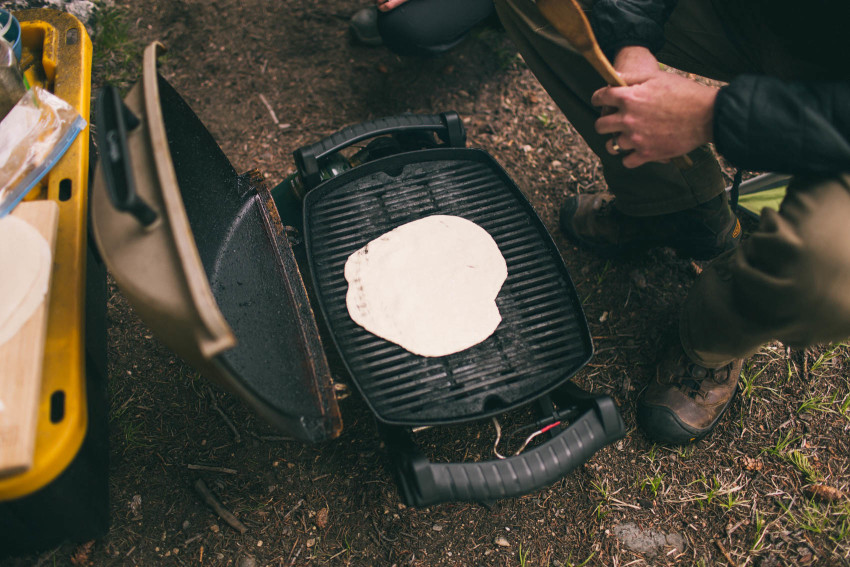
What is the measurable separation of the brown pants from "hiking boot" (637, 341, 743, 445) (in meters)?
0.05

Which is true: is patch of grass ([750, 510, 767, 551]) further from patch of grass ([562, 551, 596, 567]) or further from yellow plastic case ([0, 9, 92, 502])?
yellow plastic case ([0, 9, 92, 502])

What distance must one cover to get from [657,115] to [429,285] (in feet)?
1.97

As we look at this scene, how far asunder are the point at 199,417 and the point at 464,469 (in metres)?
0.79

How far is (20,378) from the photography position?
83 centimetres

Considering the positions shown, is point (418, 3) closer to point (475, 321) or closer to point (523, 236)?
point (523, 236)

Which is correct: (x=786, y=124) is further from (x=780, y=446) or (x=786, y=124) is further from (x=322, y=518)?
(x=322, y=518)

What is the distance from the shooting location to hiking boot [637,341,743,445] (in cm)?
135

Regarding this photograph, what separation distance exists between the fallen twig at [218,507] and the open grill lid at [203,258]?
49 centimetres

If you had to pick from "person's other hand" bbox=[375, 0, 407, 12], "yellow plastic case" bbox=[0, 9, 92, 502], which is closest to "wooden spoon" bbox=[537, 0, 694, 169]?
"person's other hand" bbox=[375, 0, 407, 12]

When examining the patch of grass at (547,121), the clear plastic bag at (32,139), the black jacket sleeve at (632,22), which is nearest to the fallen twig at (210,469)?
the clear plastic bag at (32,139)

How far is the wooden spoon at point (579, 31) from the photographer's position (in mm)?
1011

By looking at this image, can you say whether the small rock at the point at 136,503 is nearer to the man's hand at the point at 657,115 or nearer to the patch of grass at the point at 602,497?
the patch of grass at the point at 602,497

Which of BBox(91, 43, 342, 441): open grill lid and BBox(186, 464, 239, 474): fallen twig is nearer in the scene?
BBox(91, 43, 342, 441): open grill lid

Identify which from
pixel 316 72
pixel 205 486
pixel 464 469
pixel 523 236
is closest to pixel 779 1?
pixel 523 236
